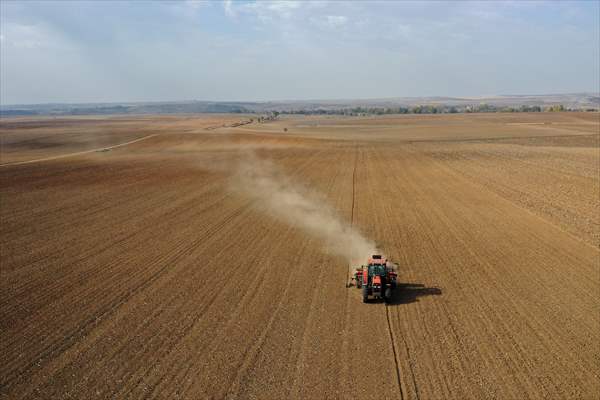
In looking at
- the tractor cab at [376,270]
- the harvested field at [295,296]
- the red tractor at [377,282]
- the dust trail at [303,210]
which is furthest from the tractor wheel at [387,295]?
the dust trail at [303,210]

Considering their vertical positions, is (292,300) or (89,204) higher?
(89,204)

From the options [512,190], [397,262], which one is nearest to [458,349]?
[397,262]

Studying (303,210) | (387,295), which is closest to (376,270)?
(387,295)

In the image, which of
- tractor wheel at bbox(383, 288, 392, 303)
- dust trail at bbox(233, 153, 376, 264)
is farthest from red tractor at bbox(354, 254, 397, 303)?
dust trail at bbox(233, 153, 376, 264)

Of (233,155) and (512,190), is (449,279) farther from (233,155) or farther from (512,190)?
(233,155)

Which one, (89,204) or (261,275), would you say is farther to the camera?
(89,204)

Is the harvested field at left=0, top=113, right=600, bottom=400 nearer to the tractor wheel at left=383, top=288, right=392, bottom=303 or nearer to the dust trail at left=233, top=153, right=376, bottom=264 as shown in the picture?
the tractor wheel at left=383, top=288, right=392, bottom=303

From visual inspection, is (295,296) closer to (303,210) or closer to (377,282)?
(377,282)
